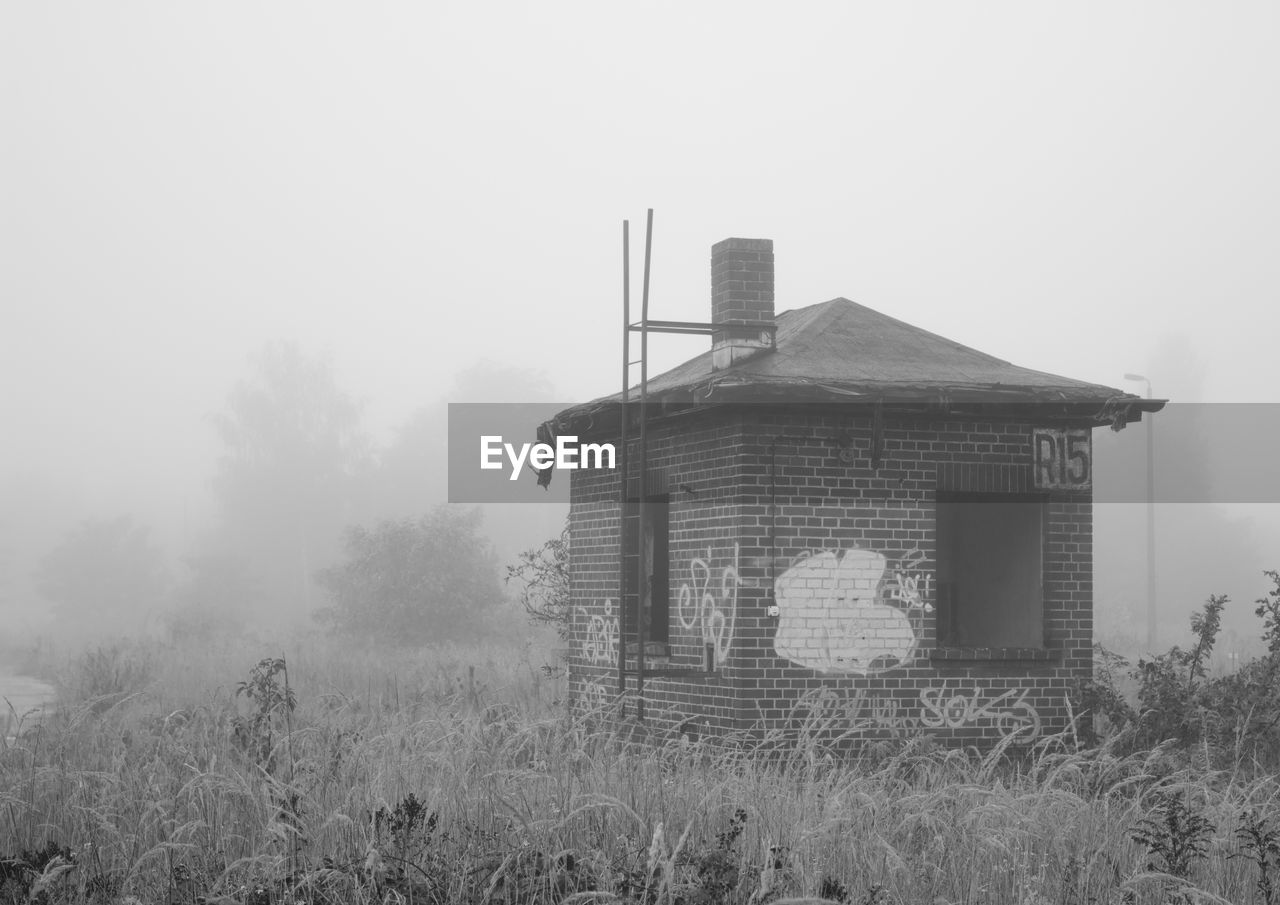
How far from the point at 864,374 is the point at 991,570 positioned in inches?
129

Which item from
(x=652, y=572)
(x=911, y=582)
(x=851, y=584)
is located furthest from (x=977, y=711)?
(x=652, y=572)

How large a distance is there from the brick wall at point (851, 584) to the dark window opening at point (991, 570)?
1.69 feet

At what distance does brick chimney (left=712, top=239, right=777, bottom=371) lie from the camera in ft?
44.2

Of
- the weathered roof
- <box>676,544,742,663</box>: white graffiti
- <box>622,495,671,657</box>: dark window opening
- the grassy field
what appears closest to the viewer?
the grassy field

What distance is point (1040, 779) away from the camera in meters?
11.6

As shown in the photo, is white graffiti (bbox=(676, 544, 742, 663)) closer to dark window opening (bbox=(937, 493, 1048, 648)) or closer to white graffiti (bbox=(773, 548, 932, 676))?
white graffiti (bbox=(773, 548, 932, 676))

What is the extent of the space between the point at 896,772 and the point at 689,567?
281 centimetres

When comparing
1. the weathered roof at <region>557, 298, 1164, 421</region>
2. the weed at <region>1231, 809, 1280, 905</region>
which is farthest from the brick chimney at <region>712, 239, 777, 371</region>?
the weed at <region>1231, 809, 1280, 905</region>

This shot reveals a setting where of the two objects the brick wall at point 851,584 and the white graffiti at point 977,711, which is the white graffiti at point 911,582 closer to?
the brick wall at point 851,584

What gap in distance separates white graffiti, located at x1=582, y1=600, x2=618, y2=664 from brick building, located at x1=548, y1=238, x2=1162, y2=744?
0.62m

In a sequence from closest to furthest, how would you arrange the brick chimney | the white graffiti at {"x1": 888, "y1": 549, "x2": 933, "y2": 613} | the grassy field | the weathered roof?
the grassy field → the weathered roof → the white graffiti at {"x1": 888, "y1": 549, "x2": 933, "y2": 613} → the brick chimney

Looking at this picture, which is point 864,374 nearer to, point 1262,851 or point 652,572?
point 652,572

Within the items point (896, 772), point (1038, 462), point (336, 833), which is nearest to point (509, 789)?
point (336, 833)

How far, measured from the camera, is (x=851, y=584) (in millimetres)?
12359
